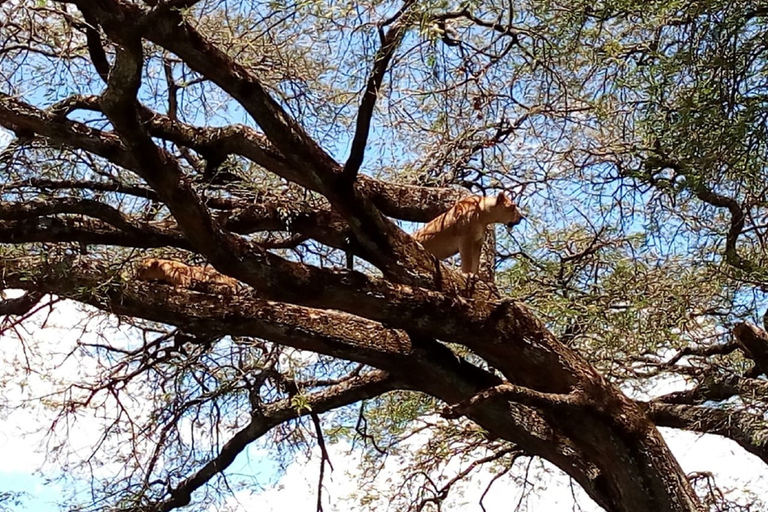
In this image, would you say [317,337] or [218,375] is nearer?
[317,337]

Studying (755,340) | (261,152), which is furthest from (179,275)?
(755,340)

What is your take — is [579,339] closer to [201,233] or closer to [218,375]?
[218,375]

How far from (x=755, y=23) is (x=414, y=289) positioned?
1596 millimetres

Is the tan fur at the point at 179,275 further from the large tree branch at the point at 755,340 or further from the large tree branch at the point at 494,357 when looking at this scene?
the large tree branch at the point at 755,340

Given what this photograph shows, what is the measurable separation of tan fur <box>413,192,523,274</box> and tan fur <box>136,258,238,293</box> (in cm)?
99

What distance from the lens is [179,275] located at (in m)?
4.05

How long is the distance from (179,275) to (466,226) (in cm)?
137

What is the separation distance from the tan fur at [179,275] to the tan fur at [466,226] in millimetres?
991

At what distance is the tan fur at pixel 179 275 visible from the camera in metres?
3.98

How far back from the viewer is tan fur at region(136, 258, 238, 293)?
3980 millimetres

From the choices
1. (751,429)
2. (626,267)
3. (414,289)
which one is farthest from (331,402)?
(751,429)

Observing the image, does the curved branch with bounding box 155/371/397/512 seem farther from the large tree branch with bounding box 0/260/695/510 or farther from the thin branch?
the thin branch

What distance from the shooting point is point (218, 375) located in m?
4.95

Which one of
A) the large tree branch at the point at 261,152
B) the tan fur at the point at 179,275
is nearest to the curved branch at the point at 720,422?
the large tree branch at the point at 261,152
